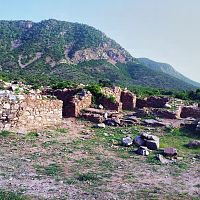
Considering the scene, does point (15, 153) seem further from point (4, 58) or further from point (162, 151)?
point (4, 58)

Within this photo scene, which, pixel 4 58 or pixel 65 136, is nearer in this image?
pixel 65 136

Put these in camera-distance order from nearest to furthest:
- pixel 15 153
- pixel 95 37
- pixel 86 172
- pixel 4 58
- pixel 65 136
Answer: pixel 86 172, pixel 15 153, pixel 65 136, pixel 4 58, pixel 95 37

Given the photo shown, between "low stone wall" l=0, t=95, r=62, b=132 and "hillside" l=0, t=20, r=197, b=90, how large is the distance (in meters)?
53.1

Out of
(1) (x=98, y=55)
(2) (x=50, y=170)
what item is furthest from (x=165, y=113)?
(1) (x=98, y=55)

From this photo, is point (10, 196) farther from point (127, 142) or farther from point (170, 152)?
point (127, 142)

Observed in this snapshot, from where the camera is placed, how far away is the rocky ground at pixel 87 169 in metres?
8.49

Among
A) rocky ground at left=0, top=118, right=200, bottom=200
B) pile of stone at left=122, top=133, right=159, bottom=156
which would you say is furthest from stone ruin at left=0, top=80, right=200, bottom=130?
pile of stone at left=122, top=133, right=159, bottom=156

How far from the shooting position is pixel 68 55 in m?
90.9

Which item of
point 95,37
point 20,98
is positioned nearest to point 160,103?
point 20,98

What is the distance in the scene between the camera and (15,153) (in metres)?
11.6

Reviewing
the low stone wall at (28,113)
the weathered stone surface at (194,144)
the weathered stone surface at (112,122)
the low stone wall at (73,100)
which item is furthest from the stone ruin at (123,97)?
the weathered stone surface at (194,144)

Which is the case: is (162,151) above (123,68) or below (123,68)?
below

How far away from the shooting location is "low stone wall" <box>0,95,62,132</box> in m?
14.5

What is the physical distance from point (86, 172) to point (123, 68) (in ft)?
292
